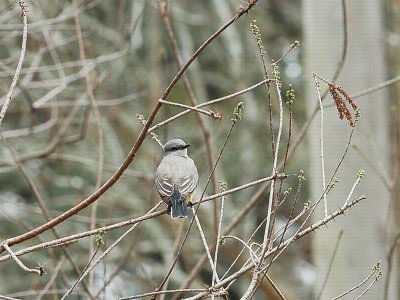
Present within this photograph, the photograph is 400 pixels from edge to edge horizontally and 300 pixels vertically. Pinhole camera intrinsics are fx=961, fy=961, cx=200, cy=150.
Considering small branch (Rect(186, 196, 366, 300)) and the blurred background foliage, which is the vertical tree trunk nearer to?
small branch (Rect(186, 196, 366, 300))

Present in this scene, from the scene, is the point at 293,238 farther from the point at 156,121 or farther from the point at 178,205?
the point at 156,121

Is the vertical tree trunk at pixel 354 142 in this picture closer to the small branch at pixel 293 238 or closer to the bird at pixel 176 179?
the bird at pixel 176 179

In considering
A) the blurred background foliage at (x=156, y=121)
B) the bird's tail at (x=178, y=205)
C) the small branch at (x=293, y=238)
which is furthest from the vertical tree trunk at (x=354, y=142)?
the blurred background foliage at (x=156, y=121)

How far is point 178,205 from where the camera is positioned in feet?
10.8

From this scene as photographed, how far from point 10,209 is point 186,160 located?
3086 mm

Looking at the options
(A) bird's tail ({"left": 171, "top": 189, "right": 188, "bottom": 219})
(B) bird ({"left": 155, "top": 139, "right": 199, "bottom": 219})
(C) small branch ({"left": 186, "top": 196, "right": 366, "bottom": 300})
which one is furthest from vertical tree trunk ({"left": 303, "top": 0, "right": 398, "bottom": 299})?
(C) small branch ({"left": 186, "top": 196, "right": 366, "bottom": 300})

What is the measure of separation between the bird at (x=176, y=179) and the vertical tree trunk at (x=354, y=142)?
2.80 ft

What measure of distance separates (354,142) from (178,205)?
1366 mm

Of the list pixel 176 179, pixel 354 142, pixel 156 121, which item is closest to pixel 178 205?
pixel 176 179

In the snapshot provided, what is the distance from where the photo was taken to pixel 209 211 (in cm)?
693

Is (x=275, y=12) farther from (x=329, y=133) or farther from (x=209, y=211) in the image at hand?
(x=329, y=133)

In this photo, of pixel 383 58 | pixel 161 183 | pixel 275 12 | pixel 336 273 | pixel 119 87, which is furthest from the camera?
pixel 275 12

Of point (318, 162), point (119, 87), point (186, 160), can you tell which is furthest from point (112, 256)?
point (186, 160)

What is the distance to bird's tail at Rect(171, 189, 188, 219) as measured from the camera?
319cm
